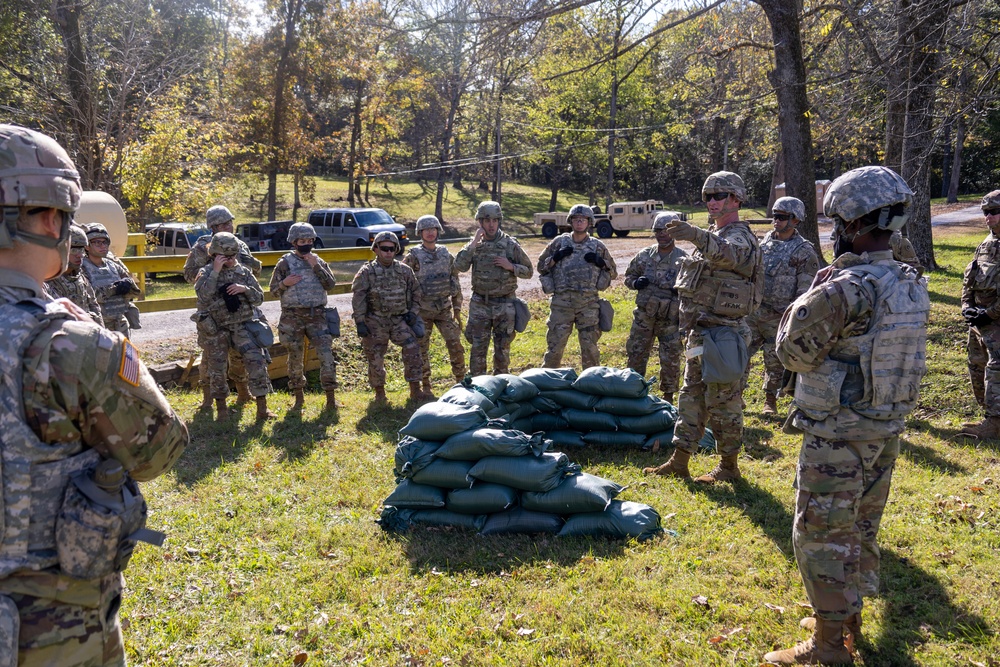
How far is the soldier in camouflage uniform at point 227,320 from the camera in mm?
8172

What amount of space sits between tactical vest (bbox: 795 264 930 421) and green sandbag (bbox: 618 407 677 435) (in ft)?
11.2

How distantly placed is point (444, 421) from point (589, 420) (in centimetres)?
192

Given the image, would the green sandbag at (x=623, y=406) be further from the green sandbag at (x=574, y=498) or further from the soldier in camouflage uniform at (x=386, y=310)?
the soldier in camouflage uniform at (x=386, y=310)

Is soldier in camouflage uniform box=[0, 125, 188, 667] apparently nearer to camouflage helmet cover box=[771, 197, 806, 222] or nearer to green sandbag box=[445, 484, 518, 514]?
green sandbag box=[445, 484, 518, 514]

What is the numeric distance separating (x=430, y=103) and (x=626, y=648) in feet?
149

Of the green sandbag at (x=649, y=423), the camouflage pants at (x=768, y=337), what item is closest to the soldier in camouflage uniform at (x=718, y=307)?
the green sandbag at (x=649, y=423)

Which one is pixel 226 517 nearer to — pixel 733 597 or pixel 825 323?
pixel 733 597

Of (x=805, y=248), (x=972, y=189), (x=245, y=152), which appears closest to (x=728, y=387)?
(x=805, y=248)

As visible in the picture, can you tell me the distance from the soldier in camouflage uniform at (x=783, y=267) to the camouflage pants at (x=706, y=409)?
1993 millimetres

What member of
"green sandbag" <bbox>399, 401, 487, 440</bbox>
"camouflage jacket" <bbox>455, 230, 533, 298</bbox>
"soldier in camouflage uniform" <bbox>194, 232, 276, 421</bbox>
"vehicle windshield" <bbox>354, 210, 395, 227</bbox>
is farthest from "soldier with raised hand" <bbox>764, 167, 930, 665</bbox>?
"vehicle windshield" <bbox>354, 210, 395, 227</bbox>

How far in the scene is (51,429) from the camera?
2.09 meters

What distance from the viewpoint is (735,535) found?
5.14 meters

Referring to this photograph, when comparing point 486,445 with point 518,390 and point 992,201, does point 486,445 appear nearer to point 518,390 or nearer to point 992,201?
point 518,390

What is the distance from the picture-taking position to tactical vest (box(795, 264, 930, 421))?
337 centimetres
